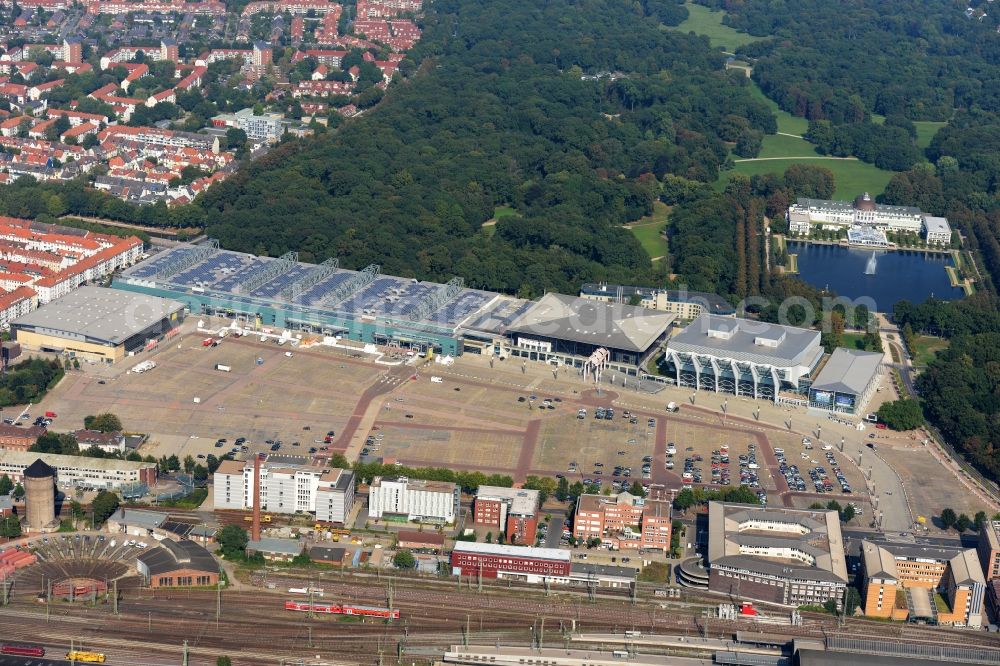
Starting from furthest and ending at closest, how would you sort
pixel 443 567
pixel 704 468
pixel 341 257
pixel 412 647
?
1. pixel 341 257
2. pixel 704 468
3. pixel 443 567
4. pixel 412 647

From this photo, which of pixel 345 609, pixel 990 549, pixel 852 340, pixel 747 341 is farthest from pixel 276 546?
pixel 852 340

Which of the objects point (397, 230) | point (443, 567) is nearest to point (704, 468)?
point (443, 567)

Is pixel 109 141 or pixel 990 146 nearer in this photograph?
pixel 109 141

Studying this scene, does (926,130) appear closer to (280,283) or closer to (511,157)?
(511,157)

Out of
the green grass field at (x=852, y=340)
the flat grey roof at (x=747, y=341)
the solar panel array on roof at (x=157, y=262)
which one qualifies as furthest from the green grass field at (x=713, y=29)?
the flat grey roof at (x=747, y=341)

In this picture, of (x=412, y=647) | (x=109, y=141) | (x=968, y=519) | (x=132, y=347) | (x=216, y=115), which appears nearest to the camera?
(x=412, y=647)

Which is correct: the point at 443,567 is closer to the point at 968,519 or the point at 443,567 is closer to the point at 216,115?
the point at 968,519

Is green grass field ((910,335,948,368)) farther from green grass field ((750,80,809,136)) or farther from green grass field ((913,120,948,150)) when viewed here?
green grass field ((750,80,809,136))
